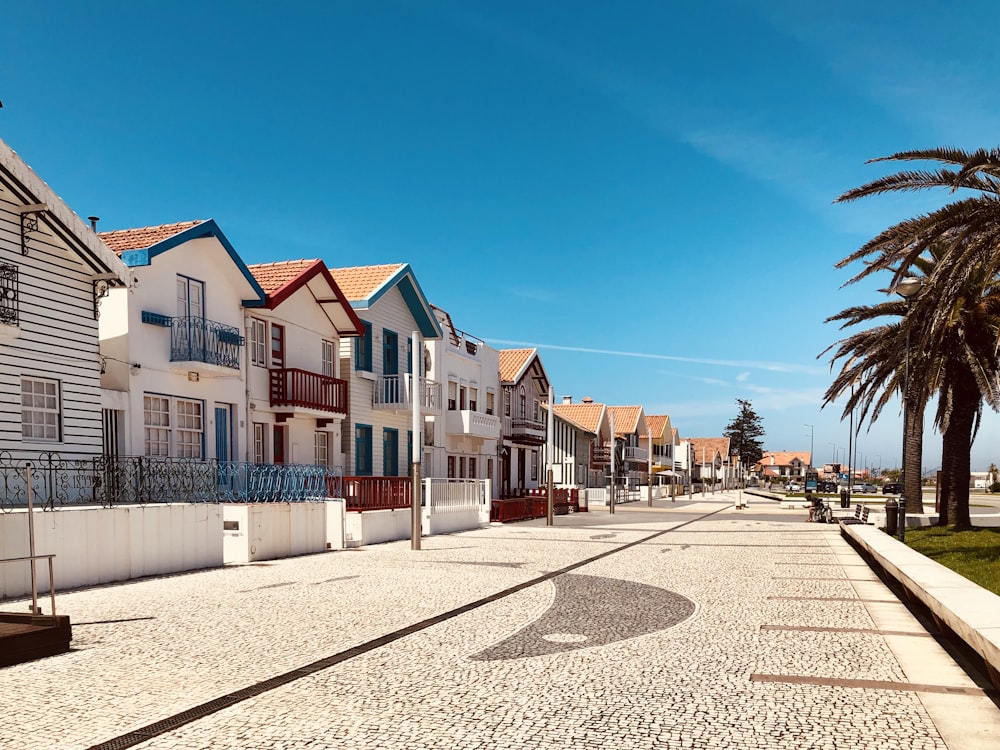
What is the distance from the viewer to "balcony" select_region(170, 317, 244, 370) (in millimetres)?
19156

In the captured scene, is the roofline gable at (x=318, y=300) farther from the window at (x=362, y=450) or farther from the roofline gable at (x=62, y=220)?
the roofline gable at (x=62, y=220)

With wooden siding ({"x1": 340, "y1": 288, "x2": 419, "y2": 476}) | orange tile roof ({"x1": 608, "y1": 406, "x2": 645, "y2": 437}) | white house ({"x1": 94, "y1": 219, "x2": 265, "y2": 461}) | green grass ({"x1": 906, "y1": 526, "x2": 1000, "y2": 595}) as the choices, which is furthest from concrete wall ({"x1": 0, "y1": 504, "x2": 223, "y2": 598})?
orange tile roof ({"x1": 608, "y1": 406, "x2": 645, "y2": 437})

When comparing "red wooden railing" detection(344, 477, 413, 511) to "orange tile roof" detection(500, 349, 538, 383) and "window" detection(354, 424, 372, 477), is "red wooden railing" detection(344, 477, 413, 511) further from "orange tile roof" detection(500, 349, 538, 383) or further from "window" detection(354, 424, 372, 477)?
"orange tile roof" detection(500, 349, 538, 383)

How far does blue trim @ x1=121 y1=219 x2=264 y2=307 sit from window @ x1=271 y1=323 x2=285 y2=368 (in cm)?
167

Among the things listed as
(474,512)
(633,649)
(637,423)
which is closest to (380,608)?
(633,649)

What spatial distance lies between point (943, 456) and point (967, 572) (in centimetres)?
1123

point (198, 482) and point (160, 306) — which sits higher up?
point (160, 306)

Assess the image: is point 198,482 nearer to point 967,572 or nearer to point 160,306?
point 160,306

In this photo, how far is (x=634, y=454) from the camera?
240 ft

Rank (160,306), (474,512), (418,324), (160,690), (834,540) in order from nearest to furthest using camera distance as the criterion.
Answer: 1. (160,690)
2. (160,306)
3. (834,540)
4. (474,512)
5. (418,324)

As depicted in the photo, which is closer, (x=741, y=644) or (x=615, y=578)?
(x=741, y=644)

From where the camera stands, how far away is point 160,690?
7.09 metres

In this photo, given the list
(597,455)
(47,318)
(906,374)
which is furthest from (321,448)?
(597,455)

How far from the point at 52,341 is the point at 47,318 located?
43 cm
